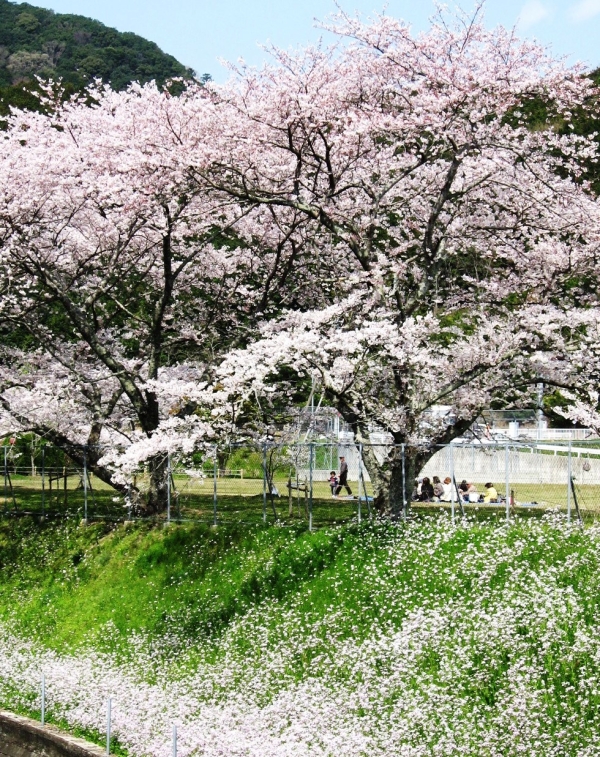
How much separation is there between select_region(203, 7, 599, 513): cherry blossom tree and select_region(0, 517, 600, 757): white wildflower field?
270cm

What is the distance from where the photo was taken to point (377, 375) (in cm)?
1873

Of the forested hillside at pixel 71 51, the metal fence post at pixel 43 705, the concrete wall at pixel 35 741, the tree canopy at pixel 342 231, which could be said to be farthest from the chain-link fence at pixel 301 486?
the forested hillside at pixel 71 51

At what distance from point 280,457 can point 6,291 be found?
25.9 feet

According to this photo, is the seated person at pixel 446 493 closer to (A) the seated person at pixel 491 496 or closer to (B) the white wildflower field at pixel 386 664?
(A) the seated person at pixel 491 496

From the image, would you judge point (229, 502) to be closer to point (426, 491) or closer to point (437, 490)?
point (426, 491)

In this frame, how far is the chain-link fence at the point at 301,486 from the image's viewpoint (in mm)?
17938

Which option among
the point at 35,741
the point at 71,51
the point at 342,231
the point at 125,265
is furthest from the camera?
the point at 71,51

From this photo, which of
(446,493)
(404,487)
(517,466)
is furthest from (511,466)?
(404,487)

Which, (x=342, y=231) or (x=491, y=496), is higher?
(x=342, y=231)

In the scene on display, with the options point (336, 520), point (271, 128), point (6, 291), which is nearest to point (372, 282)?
point (271, 128)

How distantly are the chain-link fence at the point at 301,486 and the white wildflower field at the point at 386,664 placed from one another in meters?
1.65

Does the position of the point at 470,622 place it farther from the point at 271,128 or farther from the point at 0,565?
the point at 0,565

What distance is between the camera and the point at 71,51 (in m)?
113

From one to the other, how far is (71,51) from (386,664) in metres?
111
